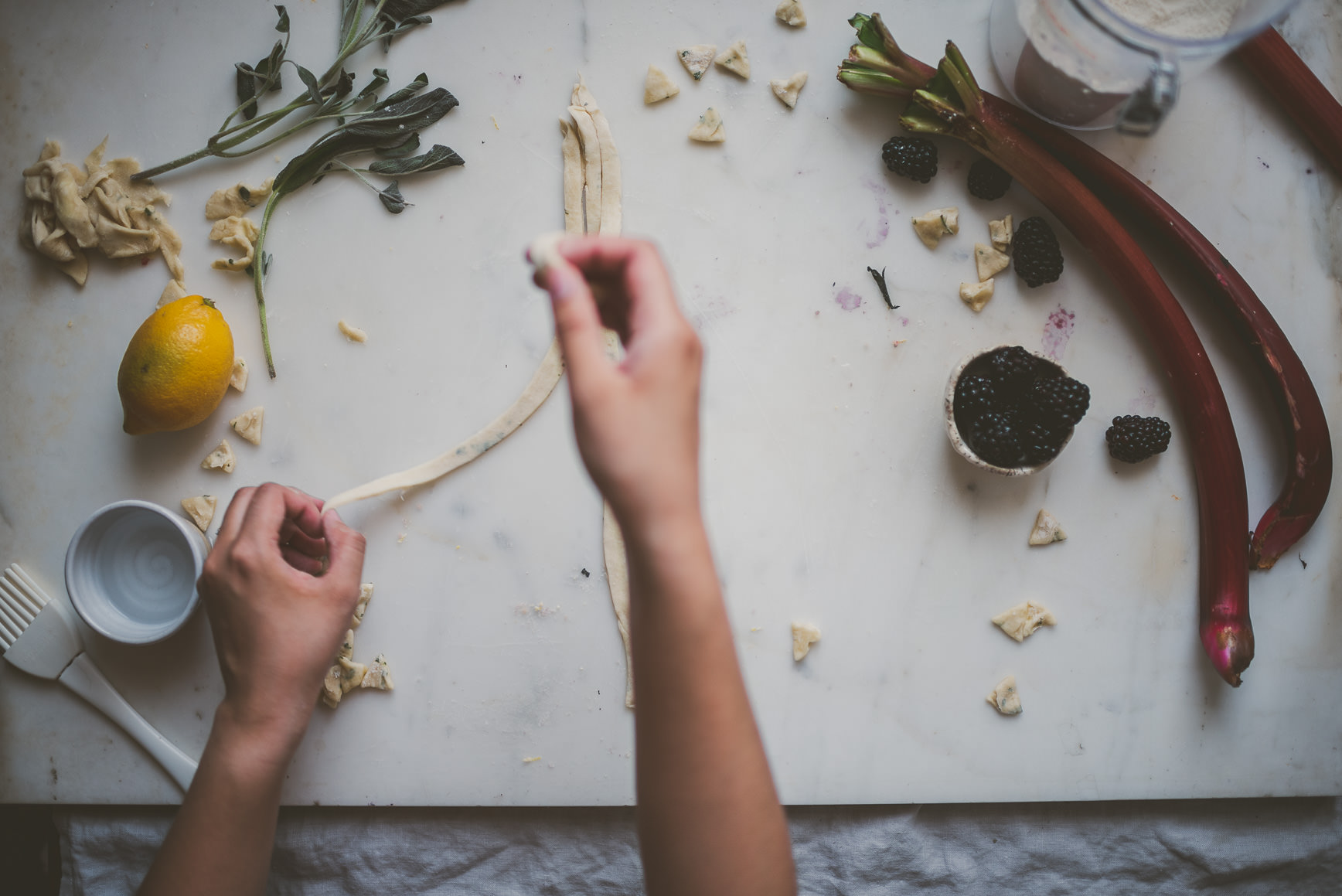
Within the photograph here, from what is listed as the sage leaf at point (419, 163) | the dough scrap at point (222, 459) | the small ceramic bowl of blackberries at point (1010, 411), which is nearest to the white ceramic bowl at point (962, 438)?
the small ceramic bowl of blackberries at point (1010, 411)

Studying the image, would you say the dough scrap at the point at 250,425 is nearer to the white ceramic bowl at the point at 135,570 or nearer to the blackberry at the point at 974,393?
the white ceramic bowl at the point at 135,570

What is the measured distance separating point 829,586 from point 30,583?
1034 mm

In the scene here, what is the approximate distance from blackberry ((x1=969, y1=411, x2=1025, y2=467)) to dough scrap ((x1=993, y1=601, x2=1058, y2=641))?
21 cm

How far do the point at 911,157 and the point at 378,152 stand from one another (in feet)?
2.25

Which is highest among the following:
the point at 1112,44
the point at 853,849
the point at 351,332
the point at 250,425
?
the point at 1112,44

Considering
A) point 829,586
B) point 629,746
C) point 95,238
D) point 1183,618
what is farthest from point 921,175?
point 95,238

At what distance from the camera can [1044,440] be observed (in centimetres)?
94

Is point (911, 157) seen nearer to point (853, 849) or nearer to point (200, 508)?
point (853, 849)

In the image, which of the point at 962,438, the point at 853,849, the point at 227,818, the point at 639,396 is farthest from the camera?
the point at 853,849

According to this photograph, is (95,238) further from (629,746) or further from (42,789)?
(629,746)

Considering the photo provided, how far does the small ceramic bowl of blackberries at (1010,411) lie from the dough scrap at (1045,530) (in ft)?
0.37

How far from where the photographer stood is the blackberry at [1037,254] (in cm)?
99

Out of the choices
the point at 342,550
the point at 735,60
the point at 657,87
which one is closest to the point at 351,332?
the point at 342,550

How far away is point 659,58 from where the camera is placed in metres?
1.03
